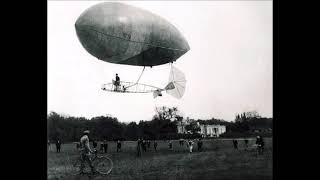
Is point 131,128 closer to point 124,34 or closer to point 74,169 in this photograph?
point 74,169

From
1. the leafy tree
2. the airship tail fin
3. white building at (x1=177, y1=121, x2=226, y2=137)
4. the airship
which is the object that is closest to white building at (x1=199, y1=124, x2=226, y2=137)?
white building at (x1=177, y1=121, x2=226, y2=137)

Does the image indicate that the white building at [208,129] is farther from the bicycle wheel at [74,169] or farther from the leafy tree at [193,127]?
the bicycle wheel at [74,169]

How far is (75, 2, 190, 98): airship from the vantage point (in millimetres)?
14430

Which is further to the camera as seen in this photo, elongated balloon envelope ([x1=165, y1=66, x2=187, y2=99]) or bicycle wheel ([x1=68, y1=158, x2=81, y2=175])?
elongated balloon envelope ([x1=165, y1=66, x2=187, y2=99])

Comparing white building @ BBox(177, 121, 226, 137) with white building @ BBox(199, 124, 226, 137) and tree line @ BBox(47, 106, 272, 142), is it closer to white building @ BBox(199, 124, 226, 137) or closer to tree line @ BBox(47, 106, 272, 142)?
white building @ BBox(199, 124, 226, 137)

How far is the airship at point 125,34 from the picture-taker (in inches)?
568

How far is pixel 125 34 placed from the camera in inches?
586

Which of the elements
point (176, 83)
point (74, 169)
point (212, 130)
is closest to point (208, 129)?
point (212, 130)

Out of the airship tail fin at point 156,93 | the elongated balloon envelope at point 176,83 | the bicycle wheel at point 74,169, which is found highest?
the elongated balloon envelope at point 176,83

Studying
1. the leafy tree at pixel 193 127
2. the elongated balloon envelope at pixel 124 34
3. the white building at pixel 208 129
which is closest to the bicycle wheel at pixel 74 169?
the elongated balloon envelope at pixel 124 34

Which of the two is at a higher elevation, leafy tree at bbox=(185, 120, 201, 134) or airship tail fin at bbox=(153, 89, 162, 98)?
airship tail fin at bbox=(153, 89, 162, 98)
